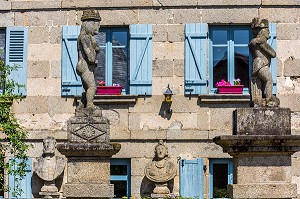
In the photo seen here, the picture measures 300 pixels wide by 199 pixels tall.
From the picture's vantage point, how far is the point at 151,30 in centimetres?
1739

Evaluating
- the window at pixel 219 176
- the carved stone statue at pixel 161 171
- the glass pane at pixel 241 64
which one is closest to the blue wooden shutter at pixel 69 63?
the carved stone statue at pixel 161 171

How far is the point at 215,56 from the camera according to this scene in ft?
57.4

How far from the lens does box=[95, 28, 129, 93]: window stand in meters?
17.5

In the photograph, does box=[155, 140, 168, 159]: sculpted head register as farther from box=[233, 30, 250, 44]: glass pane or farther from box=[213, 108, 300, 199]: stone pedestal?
box=[213, 108, 300, 199]: stone pedestal

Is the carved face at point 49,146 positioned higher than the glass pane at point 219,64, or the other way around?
the glass pane at point 219,64

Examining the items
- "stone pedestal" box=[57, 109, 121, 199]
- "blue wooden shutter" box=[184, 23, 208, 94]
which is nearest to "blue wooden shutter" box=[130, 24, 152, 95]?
"blue wooden shutter" box=[184, 23, 208, 94]

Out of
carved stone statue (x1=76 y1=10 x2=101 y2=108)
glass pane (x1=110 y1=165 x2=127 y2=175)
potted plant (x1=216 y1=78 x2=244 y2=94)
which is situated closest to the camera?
carved stone statue (x1=76 y1=10 x2=101 y2=108)

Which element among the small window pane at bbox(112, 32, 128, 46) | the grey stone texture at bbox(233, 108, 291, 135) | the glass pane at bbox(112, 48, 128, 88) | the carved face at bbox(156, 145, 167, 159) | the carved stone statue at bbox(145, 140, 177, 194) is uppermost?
the small window pane at bbox(112, 32, 128, 46)

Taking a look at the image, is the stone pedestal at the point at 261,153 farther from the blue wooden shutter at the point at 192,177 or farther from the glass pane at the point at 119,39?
the glass pane at the point at 119,39

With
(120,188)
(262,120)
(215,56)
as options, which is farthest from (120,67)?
(262,120)

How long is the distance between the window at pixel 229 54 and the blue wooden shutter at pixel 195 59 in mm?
312

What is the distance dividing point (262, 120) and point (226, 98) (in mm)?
6352

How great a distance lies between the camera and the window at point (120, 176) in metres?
17.2

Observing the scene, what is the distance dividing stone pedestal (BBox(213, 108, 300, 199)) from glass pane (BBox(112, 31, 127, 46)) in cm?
728
